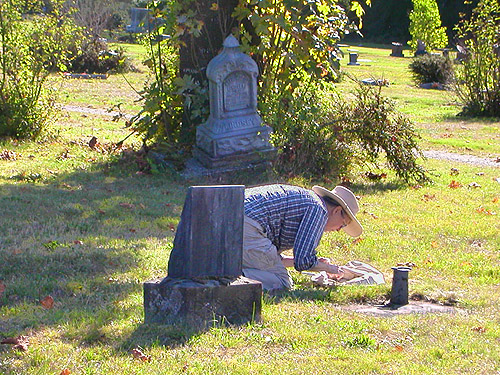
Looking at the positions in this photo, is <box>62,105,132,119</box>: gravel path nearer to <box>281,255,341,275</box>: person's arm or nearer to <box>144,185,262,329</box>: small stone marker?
<box>281,255,341,275</box>: person's arm

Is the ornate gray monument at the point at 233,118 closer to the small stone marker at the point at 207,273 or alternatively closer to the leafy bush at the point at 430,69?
the small stone marker at the point at 207,273

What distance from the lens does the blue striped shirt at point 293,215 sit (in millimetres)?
5949

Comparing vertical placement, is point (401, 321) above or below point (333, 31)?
below

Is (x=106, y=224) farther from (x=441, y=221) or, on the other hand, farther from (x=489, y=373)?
(x=489, y=373)

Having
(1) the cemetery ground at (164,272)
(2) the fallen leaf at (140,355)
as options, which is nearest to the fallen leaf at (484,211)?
(1) the cemetery ground at (164,272)

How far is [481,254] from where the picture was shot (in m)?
8.04

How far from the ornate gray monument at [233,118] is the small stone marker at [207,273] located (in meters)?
5.77

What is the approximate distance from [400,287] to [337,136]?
19.3ft

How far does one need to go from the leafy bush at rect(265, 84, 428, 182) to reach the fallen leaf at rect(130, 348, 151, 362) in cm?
698

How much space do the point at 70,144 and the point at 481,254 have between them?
26.1 feet

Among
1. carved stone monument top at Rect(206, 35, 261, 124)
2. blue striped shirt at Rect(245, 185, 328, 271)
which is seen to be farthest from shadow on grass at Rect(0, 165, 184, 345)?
carved stone monument top at Rect(206, 35, 261, 124)

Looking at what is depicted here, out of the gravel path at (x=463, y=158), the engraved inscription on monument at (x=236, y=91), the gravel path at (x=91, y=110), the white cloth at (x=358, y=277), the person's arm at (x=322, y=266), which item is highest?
the engraved inscription on monument at (x=236, y=91)

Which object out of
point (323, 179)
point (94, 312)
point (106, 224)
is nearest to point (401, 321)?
point (94, 312)

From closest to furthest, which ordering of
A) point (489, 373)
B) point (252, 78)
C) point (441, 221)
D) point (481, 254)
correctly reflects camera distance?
1. point (489, 373)
2. point (481, 254)
3. point (441, 221)
4. point (252, 78)
